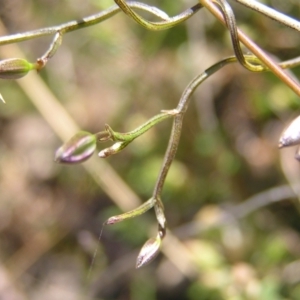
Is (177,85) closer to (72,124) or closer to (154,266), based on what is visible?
(72,124)

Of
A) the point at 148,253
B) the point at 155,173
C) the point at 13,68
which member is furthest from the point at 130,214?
the point at 155,173

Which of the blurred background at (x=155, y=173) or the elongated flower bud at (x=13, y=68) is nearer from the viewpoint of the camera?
the elongated flower bud at (x=13, y=68)

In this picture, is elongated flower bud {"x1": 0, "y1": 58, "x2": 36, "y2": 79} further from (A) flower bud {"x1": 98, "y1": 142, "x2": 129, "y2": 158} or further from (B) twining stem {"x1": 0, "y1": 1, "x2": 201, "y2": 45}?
(A) flower bud {"x1": 98, "y1": 142, "x2": 129, "y2": 158}

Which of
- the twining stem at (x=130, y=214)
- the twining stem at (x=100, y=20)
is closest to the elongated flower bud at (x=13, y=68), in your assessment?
the twining stem at (x=100, y=20)

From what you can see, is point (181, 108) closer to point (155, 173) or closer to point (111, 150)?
point (111, 150)

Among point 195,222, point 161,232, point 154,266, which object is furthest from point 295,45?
point 161,232

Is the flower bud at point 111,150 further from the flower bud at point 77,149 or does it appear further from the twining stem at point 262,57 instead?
the twining stem at point 262,57
